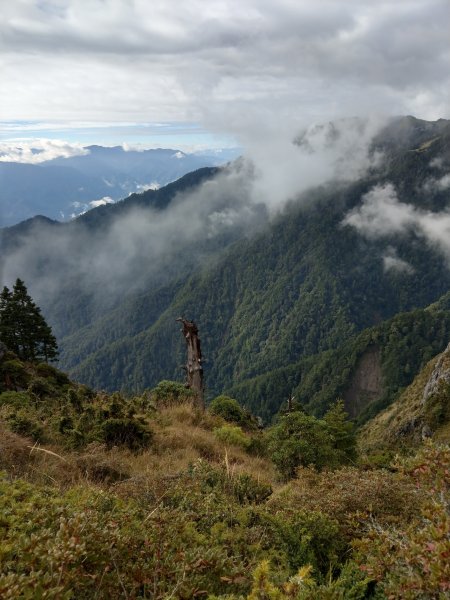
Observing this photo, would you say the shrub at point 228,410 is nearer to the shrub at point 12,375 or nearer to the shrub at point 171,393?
the shrub at point 171,393

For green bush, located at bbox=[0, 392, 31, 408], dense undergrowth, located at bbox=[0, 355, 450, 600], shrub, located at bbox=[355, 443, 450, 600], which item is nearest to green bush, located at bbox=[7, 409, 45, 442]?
dense undergrowth, located at bbox=[0, 355, 450, 600]

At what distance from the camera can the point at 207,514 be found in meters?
5.69

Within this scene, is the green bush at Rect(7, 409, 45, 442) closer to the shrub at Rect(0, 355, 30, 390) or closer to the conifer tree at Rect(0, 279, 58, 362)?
the shrub at Rect(0, 355, 30, 390)

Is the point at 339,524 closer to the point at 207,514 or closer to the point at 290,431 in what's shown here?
the point at 207,514

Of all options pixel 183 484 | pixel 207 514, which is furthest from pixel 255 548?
pixel 183 484

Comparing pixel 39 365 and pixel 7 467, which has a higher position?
pixel 7 467

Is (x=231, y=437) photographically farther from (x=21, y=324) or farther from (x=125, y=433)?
(x=21, y=324)

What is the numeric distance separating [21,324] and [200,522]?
36.7 metres

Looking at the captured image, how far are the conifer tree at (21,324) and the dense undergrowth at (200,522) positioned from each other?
94.8ft

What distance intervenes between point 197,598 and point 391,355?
20932 cm

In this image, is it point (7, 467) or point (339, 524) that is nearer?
point (339, 524)

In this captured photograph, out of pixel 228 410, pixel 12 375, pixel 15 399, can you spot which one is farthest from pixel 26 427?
pixel 12 375

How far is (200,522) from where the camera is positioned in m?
5.51

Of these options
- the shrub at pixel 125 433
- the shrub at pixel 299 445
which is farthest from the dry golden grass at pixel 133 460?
the shrub at pixel 299 445
